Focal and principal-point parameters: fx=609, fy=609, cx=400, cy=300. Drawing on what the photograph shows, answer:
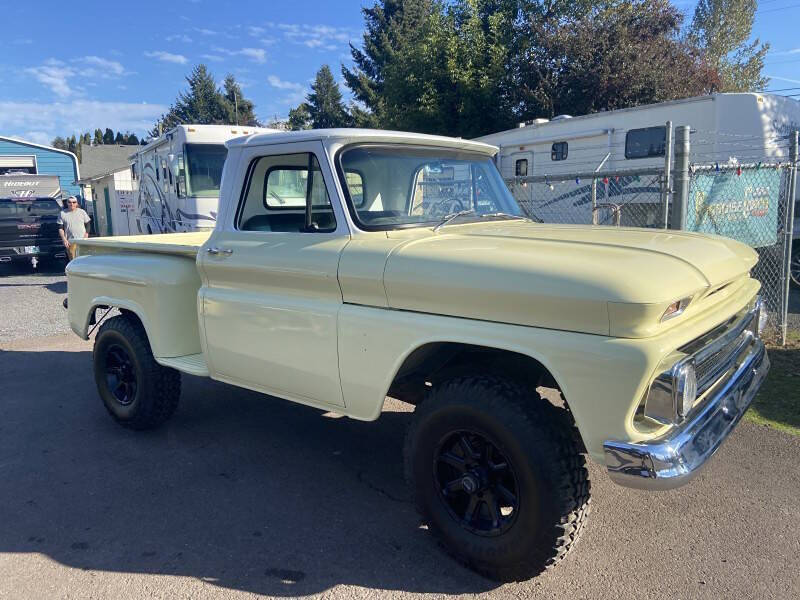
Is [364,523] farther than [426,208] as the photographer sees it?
No

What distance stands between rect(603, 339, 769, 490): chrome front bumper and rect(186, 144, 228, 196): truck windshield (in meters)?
9.91

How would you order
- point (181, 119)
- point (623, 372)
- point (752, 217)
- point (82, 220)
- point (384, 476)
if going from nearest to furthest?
point (623, 372), point (384, 476), point (752, 217), point (82, 220), point (181, 119)

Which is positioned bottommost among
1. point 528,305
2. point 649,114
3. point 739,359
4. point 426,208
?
point 739,359

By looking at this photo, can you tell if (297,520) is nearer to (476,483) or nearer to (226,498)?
(226,498)

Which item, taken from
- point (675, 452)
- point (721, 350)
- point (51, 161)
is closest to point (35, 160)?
point (51, 161)

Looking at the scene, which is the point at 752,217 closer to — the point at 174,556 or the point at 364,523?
the point at 364,523

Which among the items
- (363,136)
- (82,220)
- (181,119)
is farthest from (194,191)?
(181,119)

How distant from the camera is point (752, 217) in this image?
7660mm

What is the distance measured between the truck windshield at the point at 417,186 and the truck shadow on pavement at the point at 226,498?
169 centimetres

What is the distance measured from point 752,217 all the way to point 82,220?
1244 cm

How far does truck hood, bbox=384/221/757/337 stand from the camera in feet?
7.81

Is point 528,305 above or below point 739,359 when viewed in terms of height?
above

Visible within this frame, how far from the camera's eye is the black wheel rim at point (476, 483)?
2805mm

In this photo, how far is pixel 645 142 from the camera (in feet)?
36.9
